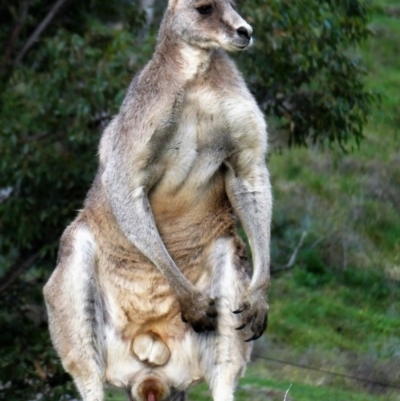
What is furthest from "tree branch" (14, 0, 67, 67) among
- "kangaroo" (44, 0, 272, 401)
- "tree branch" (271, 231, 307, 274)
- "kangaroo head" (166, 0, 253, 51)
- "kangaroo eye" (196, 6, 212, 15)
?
"kangaroo eye" (196, 6, 212, 15)

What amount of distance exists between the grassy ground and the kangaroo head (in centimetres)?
314

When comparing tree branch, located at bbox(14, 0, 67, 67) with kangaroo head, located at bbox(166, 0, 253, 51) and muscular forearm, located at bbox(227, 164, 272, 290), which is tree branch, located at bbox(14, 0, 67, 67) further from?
muscular forearm, located at bbox(227, 164, 272, 290)

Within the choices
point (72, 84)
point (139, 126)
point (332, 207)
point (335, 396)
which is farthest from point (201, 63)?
point (332, 207)

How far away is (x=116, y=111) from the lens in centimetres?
1048

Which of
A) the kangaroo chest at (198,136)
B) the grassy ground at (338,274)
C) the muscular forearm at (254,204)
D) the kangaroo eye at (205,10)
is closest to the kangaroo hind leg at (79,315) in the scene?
the kangaroo chest at (198,136)

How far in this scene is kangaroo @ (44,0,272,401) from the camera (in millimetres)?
6391

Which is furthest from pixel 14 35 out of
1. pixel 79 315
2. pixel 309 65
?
pixel 79 315

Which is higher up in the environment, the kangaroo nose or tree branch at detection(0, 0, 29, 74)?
the kangaroo nose

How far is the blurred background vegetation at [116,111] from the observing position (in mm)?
10555

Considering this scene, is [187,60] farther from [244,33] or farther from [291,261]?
[291,261]

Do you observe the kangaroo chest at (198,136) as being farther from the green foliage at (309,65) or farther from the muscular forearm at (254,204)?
the green foliage at (309,65)

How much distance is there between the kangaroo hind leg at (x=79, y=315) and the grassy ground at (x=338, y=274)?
258 centimetres

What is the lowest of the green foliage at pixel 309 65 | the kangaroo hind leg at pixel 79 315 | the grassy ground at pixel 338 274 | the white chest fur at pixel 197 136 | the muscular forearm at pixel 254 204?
the grassy ground at pixel 338 274

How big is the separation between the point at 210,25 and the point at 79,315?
1565 mm
